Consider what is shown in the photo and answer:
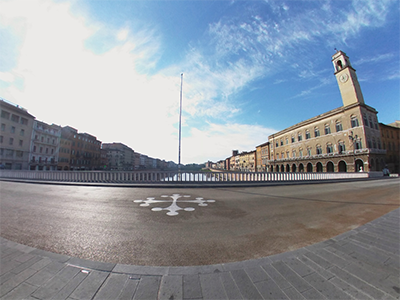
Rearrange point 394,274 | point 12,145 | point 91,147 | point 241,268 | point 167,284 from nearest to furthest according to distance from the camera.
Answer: point 167,284, point 394,274, point 241,268, point 12,145, point 91,147

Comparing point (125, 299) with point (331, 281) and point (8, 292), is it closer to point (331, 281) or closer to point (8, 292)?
point (8, 292)

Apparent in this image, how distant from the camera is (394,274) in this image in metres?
2.09

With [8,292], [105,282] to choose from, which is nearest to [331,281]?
[105,282]

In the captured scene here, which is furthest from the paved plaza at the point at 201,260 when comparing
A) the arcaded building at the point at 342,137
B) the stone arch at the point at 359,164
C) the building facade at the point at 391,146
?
the building facade at the point at 391,146

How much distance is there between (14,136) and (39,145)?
7609 mm

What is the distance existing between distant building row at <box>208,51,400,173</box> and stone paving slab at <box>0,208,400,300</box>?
1777 inches

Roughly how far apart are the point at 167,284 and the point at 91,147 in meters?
84.7

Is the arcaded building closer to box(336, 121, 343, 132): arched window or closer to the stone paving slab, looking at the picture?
box(336, 121, 343, 132): arched window

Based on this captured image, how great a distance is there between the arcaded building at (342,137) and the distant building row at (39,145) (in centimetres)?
7966

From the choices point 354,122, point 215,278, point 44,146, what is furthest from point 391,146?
point 44,146

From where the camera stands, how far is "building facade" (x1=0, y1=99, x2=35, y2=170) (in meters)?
37.0

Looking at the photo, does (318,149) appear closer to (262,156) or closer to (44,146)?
(262,156)

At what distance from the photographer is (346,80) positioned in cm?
4147

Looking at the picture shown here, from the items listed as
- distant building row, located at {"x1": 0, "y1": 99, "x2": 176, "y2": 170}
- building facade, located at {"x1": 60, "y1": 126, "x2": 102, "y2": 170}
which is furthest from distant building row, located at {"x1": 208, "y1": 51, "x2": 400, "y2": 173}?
building facade, located at {"x1": 60, "y1": 126, "x2": 102, "y2": 170}
